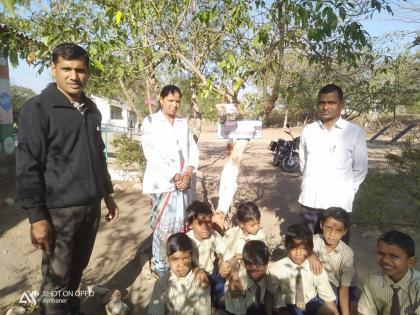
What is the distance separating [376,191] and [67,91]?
5.28 metres

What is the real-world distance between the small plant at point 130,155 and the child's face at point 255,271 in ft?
17.6

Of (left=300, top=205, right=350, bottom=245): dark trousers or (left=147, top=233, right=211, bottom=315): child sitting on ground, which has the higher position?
(left=300, top=205, right=350, bottom=245): dark trousers

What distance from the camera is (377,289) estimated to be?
2.21 metres

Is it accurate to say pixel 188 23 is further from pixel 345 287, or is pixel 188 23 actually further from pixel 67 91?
pixel 345 287

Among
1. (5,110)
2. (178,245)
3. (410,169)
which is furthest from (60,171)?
(410,169)

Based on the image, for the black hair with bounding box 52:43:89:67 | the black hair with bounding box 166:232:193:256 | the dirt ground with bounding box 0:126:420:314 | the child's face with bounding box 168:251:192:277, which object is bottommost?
the dirt ground with bounding box 0:126:420:314

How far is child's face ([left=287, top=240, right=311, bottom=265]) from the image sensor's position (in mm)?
2512

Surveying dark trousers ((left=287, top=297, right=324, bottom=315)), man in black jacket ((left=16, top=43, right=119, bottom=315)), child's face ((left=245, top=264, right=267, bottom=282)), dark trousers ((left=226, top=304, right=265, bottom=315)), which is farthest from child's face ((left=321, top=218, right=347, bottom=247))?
man in black jacket ((left=16, top=43, right=119, bottom=315))

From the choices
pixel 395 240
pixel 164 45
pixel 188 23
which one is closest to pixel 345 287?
pixel 395 240

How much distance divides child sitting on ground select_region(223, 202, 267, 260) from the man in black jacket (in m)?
1.27

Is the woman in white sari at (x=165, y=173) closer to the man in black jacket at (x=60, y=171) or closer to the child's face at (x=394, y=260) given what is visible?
the man in black jacket at (x=60, y=171)

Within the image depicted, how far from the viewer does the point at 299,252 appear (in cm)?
253

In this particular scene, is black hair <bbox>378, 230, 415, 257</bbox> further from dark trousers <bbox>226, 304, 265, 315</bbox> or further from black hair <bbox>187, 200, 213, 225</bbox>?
black hair <bbox>187, 200, 213, 225</bbox>

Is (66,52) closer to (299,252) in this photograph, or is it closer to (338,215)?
(299,252)
